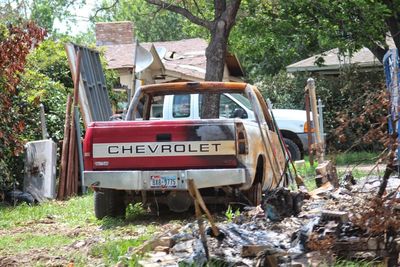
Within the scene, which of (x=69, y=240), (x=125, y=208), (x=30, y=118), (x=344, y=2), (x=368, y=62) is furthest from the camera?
(x=368, y=62)

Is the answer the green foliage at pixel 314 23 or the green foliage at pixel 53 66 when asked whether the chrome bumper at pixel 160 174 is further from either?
the green foliage at pixel 314 23

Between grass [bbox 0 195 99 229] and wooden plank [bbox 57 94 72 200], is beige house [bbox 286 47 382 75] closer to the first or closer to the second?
wooden plank [bbox 57 94 72 200]

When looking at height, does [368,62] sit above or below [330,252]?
above

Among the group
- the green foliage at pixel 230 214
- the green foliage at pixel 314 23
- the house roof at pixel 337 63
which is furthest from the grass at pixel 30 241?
the house roof at pixel 337 63

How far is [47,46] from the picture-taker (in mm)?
19266

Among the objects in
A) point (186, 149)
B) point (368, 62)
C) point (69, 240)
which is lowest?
point (69, 240)

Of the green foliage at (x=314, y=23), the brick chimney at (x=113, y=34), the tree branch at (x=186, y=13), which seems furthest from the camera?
the brick chimney at (x=113, y=34)

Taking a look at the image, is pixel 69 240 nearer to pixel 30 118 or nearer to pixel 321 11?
pixel 30 118

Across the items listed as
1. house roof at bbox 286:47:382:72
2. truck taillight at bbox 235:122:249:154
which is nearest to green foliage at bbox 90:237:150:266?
truck taillight at bbox 235:122:249:154

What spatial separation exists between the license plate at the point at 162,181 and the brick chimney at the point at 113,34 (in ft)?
78.8

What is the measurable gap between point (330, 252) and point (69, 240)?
A: 135 inches

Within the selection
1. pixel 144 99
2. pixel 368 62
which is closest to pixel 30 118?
pixel 144 99

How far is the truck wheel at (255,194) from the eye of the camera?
9.78 metres

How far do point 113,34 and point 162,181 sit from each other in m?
24.8
